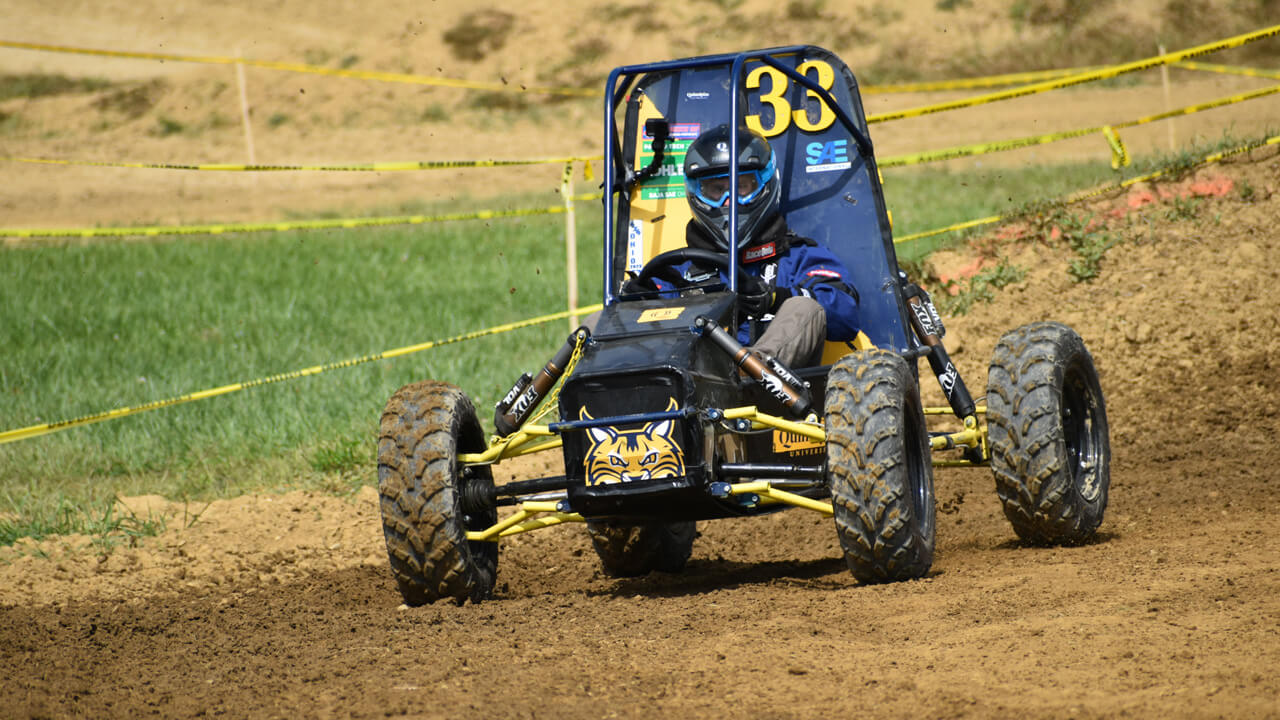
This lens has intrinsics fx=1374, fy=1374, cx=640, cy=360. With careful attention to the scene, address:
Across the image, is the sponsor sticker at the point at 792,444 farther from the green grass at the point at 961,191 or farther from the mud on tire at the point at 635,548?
the green grass at the point at 961,191

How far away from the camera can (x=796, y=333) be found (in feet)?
20.5

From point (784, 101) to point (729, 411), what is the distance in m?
2.79

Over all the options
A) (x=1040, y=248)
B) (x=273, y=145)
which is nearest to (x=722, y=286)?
(x=1040, y=248)

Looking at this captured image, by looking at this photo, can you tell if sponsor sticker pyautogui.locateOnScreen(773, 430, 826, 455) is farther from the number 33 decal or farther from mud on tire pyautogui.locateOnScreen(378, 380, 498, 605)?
the number 33 decal

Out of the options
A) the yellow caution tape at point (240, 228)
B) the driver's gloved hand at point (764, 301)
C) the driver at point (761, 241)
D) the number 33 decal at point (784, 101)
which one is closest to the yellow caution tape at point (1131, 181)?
the yellow caution tape at point (240, 228)

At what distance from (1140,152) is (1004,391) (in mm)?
17661

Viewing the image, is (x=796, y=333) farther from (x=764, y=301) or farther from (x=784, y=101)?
(x=784, y=101)

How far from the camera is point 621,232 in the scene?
7.78 m

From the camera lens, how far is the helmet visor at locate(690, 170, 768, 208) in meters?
6.82

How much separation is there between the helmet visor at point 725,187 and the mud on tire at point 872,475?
137 centimetres

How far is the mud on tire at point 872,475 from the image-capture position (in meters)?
5.50

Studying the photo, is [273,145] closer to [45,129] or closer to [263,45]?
[45,129]

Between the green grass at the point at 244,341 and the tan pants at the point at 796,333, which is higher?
the tan pants at the point at 796,333

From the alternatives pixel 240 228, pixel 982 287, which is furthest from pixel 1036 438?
pixel 240 228
